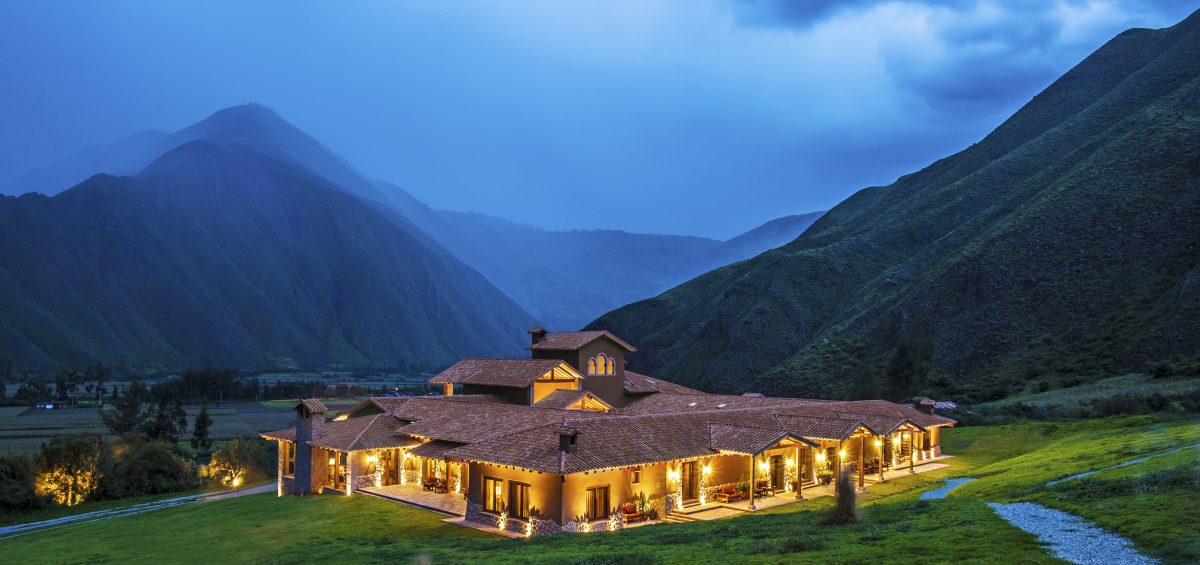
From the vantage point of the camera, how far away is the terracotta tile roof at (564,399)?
44438mm

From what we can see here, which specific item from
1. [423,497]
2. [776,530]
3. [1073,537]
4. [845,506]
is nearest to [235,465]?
[423,497]

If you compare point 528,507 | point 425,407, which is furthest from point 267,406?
point 528,507

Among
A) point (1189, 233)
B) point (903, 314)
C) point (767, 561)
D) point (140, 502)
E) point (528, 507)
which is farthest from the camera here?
point (903, 314)

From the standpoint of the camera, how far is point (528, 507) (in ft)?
97.7

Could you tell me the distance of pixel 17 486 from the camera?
1991 inches

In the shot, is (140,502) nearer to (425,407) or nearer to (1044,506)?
(425,407)

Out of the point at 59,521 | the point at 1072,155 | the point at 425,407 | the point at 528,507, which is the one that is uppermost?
the point at 1072,155

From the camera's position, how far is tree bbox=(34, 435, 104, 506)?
171 ft

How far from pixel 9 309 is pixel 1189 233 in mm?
182383

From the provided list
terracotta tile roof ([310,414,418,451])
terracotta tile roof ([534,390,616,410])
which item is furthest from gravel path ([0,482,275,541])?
terracotta tile roof ([534,390,616,410])

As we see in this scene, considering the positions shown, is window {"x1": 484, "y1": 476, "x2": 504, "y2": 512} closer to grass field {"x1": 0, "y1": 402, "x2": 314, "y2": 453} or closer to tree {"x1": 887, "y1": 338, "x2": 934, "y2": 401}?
tree {"x1": 887, "y1": 338, "x2": 934, "y2": 401}

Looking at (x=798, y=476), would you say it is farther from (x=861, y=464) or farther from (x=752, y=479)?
(x=861, y=464)

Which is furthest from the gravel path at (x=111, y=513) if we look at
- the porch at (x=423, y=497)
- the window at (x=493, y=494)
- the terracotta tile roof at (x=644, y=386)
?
the terracotta tile roof at (x=644, y=386)

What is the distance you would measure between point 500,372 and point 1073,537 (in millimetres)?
35989
